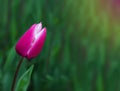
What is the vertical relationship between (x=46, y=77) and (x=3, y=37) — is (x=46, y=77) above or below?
below

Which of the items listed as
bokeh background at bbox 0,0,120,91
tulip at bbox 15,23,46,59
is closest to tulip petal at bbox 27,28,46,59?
tulip at bbox 15,23,46,59

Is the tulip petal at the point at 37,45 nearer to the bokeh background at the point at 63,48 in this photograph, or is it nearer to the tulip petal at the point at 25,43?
the tulip petal at the point at 25,43

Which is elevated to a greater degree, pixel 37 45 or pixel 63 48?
pixel 37 45

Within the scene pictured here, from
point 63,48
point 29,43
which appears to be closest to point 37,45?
point 29,43

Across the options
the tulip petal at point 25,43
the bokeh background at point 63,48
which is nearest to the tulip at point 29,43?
the tulip petal at point 25,43

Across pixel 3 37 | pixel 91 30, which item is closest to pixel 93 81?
pixel 91 30

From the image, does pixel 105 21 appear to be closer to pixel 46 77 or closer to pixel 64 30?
pixel 64 30

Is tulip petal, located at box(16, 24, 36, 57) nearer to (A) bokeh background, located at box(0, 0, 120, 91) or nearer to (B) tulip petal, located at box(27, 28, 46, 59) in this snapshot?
(B) tulip petal, located at box(27, 28, 46, 59)

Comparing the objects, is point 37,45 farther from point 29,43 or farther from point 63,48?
point 63,48
